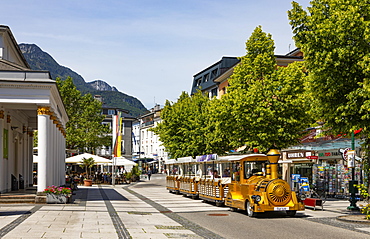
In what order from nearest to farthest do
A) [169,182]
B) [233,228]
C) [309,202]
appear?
[233,228]
[309,202]
[169,182]

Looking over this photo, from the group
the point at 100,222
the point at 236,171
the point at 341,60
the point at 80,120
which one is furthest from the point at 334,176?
the point at 80,120

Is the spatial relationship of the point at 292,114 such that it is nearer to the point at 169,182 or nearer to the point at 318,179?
the point at 318,179

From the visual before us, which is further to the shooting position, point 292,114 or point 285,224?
point 292,114

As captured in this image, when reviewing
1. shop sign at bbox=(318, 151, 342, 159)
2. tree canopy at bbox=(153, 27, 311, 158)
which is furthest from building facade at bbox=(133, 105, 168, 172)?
tree canopy at bbox=(153, 27, 311, 158)

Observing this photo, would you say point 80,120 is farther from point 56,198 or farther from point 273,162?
point 273,162

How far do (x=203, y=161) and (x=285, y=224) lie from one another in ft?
39.7

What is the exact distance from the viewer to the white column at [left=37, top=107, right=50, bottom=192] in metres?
24.1

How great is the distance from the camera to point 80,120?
2549 inches

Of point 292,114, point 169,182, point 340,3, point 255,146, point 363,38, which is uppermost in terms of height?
point 340,3

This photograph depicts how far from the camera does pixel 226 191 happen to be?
23859 mm

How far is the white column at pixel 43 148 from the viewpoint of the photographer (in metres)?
24.1

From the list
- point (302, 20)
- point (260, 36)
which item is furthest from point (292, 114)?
point (302, 20)

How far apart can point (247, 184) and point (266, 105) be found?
7900 millimetres

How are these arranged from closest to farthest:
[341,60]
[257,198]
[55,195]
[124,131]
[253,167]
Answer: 1. [341,60]
2. [257,198]
3. [253,167]
4. [55,195]
5. [124,131]
